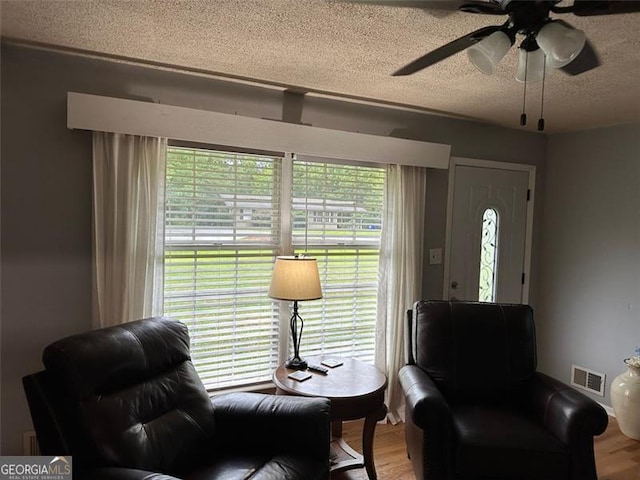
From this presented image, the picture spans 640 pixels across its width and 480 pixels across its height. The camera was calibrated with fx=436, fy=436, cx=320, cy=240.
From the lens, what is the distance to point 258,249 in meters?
2.82

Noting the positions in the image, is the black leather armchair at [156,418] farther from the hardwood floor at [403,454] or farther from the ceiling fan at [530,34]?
the ceiling fan at [530,34]

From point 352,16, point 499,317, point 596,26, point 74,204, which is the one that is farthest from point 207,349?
point 596,26

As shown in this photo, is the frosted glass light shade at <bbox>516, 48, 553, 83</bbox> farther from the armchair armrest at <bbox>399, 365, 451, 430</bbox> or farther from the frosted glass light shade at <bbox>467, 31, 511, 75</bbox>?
the armchair armrest at <bbox>399, 365, 451, 430</bbox>

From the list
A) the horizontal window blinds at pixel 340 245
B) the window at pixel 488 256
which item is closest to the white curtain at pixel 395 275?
the horizontal window blinds at pixel 340 245

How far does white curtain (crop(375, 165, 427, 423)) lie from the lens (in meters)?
3.16

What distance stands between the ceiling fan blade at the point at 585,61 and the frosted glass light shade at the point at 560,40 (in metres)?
0.24

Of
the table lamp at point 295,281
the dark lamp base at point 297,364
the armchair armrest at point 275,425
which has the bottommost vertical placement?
the armchair armrest at point 275,425

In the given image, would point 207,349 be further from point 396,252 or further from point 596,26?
point 596,26

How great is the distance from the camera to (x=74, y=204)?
2.33 meters

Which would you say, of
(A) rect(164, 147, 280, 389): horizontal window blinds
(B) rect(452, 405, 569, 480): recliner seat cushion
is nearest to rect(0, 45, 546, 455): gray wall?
(A) rect(164, 147, 280, 389): horizontal window blinds

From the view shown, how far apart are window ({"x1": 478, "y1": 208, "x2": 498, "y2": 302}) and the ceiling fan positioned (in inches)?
83.7

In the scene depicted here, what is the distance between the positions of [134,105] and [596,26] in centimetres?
218

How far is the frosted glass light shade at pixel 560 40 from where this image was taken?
1.34m

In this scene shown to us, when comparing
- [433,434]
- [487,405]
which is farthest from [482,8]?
[487,405]
